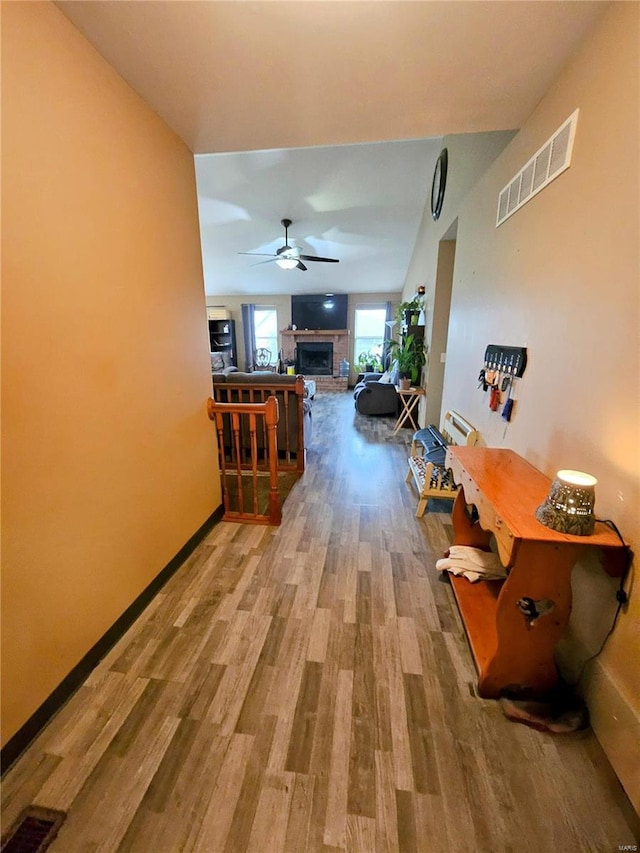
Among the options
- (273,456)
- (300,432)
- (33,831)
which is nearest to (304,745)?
(33,831)

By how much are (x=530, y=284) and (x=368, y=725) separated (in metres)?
2.05

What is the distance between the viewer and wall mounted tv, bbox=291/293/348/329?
27.0 feet

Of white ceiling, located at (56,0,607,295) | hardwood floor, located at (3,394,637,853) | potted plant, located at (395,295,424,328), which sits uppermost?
white ceiling, located at (56,0,607,295)

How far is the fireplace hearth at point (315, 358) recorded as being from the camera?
8516mm

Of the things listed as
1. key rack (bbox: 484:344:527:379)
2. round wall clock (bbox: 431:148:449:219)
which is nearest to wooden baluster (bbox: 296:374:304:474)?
key rack (bbox: 484:344:527:379)

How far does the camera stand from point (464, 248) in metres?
2.71

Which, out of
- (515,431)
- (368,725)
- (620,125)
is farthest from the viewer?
(515,431)

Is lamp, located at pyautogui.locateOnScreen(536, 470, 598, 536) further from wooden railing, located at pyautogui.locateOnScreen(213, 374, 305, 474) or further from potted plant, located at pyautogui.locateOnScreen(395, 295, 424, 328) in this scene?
potted plant, located at pyautogui.locateOnScreen(395, 295, 424, 328)

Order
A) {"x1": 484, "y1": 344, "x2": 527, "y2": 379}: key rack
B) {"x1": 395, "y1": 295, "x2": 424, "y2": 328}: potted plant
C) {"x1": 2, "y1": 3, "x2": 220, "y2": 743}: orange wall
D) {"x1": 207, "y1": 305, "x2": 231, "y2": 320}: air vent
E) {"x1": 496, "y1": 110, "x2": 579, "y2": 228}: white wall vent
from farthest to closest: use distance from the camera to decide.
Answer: {"x1": 207, "y1": 305, "x2": 231, "y2": 320}: air vent < {"x1": 395, "y1": 295, "x2": 424, "y2": 328}: potted plant < {"x1": 484, "y1": 344, "x2": 527, "y2": 379}: key rack < {"x1": 496, "y1": 110, "x2": 579, "y2": 228}: white wall vent < {"x1": 2, "y1": 3, "x2": 220, "y2": 743}: orange wall

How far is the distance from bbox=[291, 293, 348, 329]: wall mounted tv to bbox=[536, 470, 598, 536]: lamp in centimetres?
776

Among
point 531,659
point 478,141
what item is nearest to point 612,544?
point 531,659

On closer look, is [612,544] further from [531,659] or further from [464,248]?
[464,248]

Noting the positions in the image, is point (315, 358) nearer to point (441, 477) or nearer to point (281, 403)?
point (281, 403)

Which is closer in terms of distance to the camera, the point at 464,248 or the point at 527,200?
the point at 527,200
